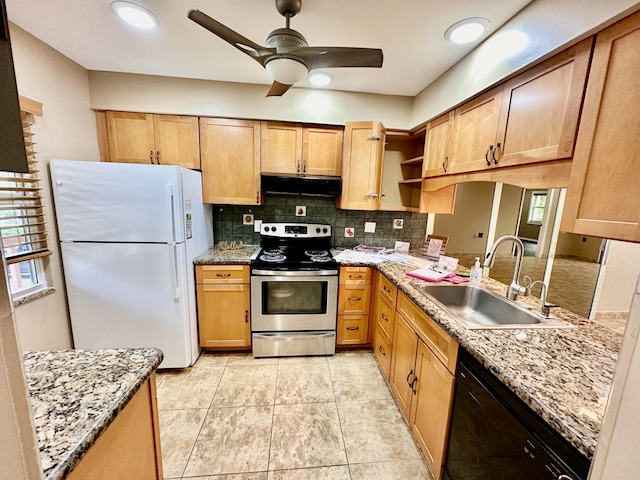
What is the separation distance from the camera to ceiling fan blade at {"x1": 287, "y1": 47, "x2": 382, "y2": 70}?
1261 millimetres

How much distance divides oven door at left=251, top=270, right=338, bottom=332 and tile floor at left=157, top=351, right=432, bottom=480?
1.11 ft

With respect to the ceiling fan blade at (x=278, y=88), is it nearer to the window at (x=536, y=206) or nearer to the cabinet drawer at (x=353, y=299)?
the cabinet drawer at (x=353, y=299)

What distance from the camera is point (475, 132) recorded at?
1.70 metres

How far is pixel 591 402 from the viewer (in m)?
0.77

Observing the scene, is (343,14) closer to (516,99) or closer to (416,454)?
(516,99)

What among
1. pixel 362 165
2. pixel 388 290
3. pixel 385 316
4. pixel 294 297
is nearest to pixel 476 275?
pixel 388 290

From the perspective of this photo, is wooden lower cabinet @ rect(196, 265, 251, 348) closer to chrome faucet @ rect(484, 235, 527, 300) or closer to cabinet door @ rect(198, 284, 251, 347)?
cabinet door @ rect(198, 284, 251, 347)

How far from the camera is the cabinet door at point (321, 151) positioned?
2494 mm

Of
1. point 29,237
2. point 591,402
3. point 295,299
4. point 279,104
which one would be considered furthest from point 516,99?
point 29,237

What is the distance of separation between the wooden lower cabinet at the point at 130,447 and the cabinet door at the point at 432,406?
4.09ft

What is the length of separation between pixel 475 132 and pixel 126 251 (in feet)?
8.48

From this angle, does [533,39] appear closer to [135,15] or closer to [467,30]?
[467,30]

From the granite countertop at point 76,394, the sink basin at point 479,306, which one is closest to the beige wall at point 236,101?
the sink basin at point 479,306

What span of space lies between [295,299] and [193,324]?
90cm
